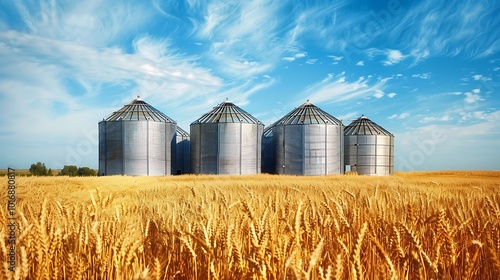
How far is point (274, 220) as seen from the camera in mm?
3715

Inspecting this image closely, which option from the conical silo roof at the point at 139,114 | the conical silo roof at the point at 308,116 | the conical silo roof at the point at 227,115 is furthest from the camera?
the conical silo roof at the point at 308,116

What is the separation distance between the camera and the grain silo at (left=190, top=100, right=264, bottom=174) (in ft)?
104

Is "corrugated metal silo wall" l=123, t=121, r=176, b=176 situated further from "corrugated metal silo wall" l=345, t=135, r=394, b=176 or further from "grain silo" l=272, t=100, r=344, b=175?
"corrugated metal silo wall" l=345, t=135, r=394, b=176

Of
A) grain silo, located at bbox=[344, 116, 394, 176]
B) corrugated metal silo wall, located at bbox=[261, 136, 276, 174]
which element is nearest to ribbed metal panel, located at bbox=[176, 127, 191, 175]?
corrugated metal silo wall, located at bbox=[261, 136, 276, 174]

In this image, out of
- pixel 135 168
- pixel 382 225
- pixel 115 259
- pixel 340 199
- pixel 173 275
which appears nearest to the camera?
pixel 115 259

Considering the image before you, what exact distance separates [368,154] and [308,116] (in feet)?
26.8

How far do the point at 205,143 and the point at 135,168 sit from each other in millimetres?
6190

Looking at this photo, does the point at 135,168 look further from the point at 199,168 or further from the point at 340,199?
the point at 340,199

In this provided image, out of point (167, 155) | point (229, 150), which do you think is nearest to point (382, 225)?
point (229, 150)

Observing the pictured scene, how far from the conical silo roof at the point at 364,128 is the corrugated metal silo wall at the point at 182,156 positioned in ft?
54.8

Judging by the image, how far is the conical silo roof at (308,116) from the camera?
3391 centimetres

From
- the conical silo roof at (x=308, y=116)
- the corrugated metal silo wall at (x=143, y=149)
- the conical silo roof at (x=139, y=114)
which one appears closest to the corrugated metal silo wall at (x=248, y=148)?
the conical silo roof at (x=308, y=116)

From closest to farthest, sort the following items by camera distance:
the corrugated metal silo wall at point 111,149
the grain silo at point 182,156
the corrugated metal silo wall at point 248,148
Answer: the corrugated metal silo wall at point 111,149, the corrugated metal silo wall at point 248,148, the grain silo at point 182,156

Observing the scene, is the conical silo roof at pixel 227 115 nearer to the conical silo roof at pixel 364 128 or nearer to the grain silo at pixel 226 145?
the grain silo at pixel 226 145
